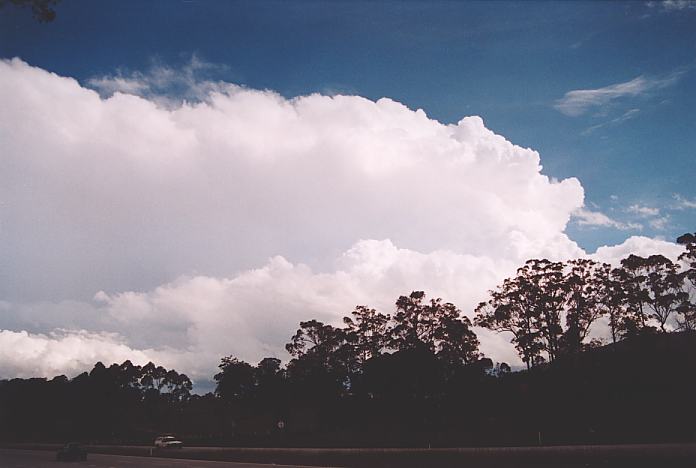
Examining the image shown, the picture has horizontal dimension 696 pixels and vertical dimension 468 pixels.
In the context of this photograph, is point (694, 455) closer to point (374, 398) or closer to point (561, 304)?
point (561, 304)

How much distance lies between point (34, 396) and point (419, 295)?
8186cm

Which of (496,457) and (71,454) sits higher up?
(496,457)

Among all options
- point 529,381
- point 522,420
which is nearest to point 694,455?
point 522,420

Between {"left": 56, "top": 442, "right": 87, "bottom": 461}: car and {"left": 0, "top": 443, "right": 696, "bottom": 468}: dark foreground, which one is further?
{"left": 56, "top": 442, "right": 87, "bottom": 461}: car

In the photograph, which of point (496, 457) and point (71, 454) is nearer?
point (496, 457)

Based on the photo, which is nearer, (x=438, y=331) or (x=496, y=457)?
(x=496, y=457)

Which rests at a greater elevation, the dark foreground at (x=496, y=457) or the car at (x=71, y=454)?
the dark foreground at (x=496, y=457)

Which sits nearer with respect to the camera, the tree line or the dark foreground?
the dark foreground

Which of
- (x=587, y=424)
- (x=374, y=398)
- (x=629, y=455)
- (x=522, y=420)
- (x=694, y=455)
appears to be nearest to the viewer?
(x=694, y=455)

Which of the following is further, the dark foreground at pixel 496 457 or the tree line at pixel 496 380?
the tree line at pixel 496 380

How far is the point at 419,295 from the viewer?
208 feet

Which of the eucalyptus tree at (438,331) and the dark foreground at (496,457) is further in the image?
the eucalyptus tree at (438,331)

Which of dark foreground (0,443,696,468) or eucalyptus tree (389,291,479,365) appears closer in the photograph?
dark foreground (0,443,696,468)

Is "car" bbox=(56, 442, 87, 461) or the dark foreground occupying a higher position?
the dark foreground
